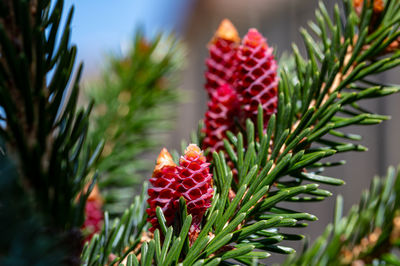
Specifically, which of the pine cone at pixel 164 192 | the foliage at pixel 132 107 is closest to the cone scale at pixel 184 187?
the pine cone at pixel 164 192

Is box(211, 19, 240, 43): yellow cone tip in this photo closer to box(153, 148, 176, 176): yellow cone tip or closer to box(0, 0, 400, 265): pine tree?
box(0, 0, 400, 265): pine tree

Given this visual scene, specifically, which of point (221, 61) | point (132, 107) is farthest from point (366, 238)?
point (132, 107)

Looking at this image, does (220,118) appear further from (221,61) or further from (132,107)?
(132,107)

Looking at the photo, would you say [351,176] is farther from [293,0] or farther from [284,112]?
[284,112]

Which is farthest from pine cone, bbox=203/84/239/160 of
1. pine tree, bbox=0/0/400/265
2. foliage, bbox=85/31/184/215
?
foliage, bbox=85/31/184/215

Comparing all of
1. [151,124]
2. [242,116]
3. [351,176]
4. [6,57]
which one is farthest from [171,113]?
[351,176]
